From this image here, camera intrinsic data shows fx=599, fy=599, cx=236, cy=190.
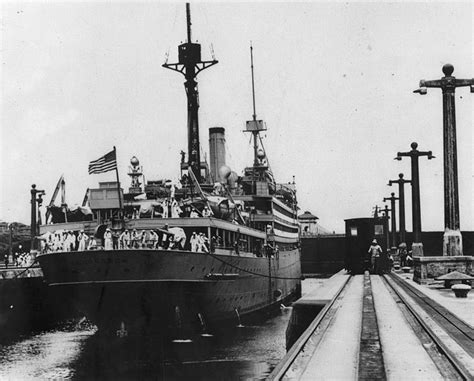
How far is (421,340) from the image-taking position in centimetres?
903

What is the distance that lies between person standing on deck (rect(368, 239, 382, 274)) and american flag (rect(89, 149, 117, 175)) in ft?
49.8

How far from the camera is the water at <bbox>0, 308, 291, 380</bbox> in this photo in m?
15.0

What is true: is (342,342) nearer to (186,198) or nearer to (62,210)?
(186,198)

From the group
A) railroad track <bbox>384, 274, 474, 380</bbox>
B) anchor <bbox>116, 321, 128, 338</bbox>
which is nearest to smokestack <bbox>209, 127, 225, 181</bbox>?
anchor <bbox>116, 321, 128, 338</bbox>

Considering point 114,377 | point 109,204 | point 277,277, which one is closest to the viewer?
point 114,377

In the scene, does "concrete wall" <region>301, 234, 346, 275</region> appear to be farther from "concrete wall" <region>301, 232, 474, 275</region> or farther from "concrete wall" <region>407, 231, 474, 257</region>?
"concrete wall" <region>407, 231, 474, 257</region>

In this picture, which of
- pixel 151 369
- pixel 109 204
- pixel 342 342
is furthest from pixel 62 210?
pixel 342 342

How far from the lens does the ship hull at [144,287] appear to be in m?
17.9

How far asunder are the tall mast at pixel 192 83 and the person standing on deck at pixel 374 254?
8966 mm

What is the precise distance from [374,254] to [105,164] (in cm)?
1547

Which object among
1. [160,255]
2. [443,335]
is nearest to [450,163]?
[160,255]

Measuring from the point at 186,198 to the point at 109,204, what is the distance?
12.2 feet

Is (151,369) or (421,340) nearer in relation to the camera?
(421,340)

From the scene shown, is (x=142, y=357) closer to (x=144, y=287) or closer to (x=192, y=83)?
(x=144, y=287)
